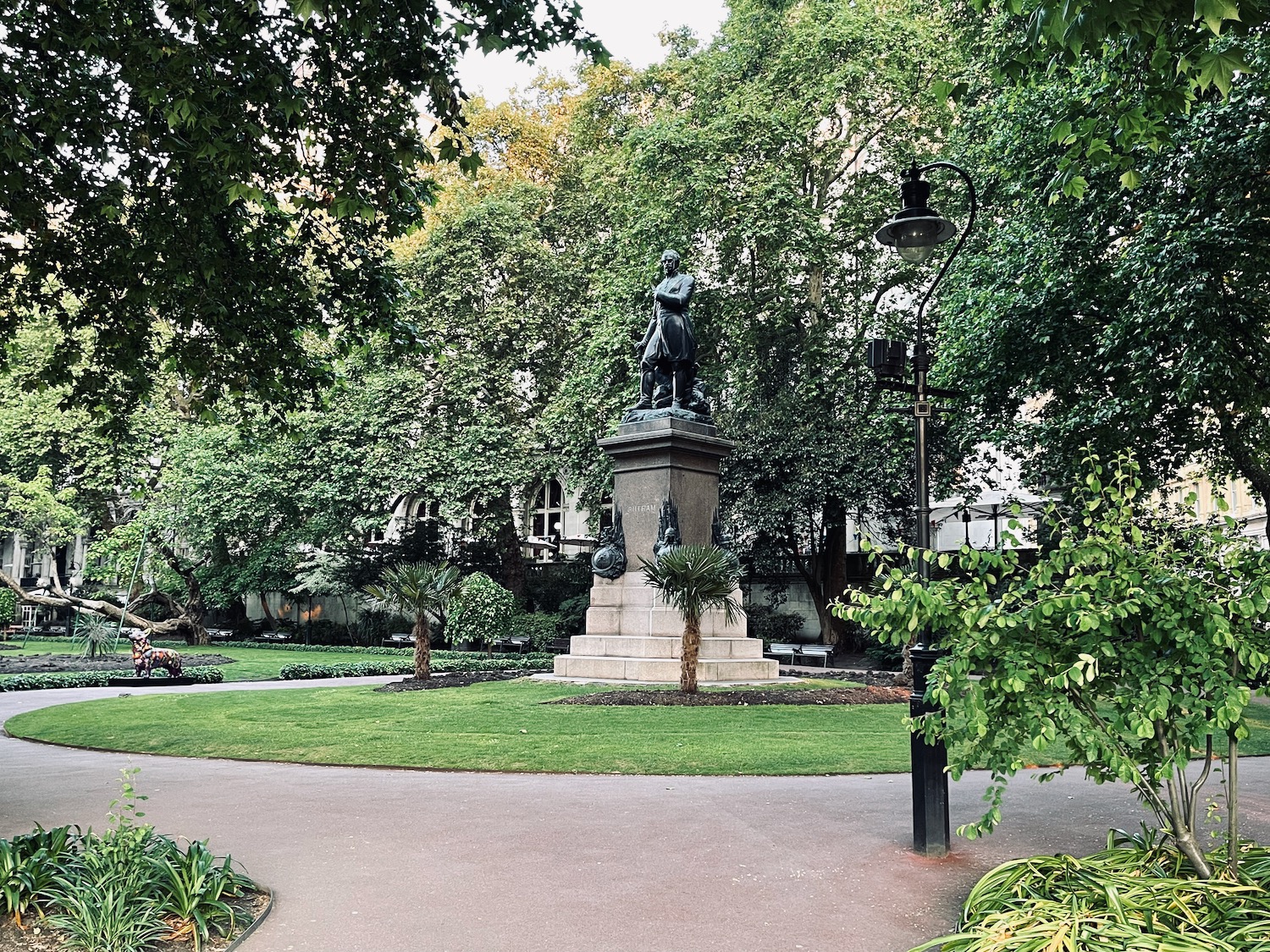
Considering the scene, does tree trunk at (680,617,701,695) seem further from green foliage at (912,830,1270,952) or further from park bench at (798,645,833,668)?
park bench at (798,645,833,668)

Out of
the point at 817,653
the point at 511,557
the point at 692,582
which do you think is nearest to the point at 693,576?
the point at 692,582

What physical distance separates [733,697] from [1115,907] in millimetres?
11106

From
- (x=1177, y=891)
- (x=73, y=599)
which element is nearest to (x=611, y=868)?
(x=1177, y=891)

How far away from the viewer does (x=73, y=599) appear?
3175 centimetres

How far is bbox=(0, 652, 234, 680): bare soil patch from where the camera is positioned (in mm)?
23680

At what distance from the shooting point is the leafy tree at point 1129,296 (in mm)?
14633

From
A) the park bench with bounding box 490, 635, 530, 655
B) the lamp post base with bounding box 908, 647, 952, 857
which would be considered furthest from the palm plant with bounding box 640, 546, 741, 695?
the park bench with bounding box 490, 635, 530, 655

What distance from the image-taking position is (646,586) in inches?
731

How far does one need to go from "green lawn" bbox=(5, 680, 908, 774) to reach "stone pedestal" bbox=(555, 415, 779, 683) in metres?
1.47

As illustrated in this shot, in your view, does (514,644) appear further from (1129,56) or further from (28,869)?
(1129,56)

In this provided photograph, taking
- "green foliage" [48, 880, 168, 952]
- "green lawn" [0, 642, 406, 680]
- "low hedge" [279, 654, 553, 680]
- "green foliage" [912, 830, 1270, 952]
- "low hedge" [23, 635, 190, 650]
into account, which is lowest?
"low hedge" [23, 635, 190, 650]

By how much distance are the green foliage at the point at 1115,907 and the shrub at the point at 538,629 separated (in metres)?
26.4

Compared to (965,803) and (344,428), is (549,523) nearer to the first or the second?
(344,428)

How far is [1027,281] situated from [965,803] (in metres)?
12.5
